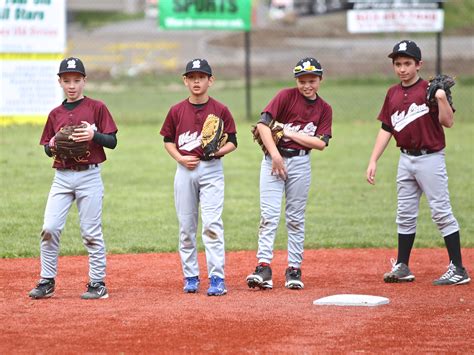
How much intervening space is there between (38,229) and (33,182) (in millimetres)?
3018

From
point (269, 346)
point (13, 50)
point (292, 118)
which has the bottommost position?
point (269, 346)

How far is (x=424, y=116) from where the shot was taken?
821 cm

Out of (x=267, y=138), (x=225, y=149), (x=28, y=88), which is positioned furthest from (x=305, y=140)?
(x=28, y=88)

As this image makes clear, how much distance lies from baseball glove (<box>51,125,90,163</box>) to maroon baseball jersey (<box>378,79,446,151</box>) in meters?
2.61

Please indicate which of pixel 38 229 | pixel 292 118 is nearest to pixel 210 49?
pixel 38 229

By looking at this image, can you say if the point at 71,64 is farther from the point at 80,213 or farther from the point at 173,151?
the point at 80,213

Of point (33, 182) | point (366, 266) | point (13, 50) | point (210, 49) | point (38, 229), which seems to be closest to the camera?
point (366, 266)

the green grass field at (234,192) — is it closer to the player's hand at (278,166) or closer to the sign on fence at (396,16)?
the sign on fence at (396,16)

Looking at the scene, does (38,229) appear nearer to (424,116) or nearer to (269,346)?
(424,116)

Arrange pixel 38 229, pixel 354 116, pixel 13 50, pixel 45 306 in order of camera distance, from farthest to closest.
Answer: pixel 354 116, pixel 13 50, pixel 38 229, pixel 45 306

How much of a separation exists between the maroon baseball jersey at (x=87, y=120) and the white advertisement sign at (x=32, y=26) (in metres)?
11.2

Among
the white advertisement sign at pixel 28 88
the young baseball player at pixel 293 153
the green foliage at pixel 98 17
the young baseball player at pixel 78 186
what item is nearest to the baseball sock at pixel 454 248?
the young baseball player at pixel 293 153

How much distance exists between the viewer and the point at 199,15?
1989cm

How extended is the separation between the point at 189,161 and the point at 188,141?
183mm
